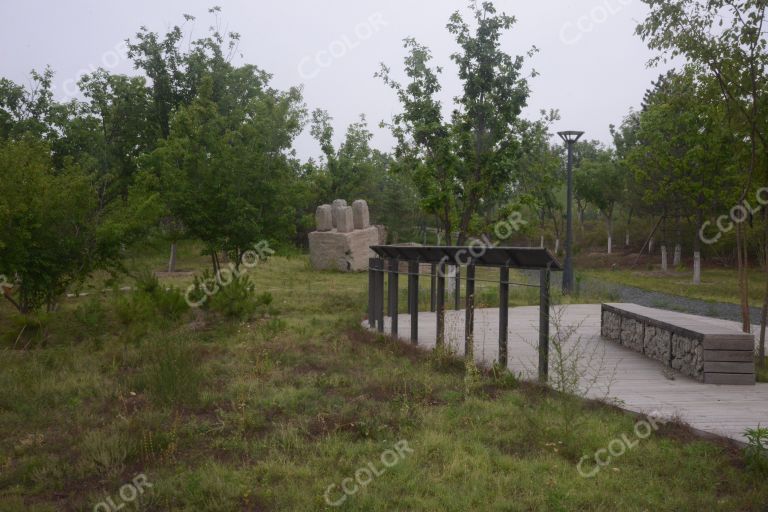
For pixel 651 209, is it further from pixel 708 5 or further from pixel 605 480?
pixel 605 480

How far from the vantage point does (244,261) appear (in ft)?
54.2

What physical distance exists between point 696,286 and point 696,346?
19.5m

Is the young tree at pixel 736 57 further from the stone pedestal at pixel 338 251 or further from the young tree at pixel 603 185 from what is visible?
the young tree at pixel 603 185

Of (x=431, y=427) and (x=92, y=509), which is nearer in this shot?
(x=92, y=509)

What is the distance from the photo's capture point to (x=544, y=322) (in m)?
7.45

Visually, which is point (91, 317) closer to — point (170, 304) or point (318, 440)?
point (170, 304)

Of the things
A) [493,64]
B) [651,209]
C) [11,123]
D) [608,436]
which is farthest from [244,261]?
Result: [651,209]

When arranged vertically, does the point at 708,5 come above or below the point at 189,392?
above

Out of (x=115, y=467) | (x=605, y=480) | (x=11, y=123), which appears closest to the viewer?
(x=605, y=480)

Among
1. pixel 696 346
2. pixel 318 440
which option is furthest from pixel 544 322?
pixel 318 440

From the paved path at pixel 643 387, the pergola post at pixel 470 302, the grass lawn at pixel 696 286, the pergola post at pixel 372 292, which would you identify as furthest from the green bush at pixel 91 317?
the grass lawn at pixel 696 286

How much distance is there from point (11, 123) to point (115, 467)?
27516 millimetres

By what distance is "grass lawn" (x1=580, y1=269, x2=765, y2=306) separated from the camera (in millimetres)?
22312

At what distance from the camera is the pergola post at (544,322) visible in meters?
7.27
